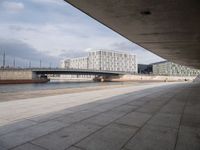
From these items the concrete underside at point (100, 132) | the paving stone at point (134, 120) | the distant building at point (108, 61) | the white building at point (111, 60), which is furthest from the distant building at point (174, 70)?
the concrete underside at point (100, 132)

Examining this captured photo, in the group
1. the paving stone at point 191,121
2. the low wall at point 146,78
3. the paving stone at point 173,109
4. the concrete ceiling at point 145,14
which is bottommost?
the low wall at point 146,78

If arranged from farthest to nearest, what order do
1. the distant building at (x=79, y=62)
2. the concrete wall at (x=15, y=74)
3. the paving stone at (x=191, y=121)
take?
the distant building at (x=79, y=62), the concrete wall at (x=15, y=74), the paving stone at (x=191, y=121)

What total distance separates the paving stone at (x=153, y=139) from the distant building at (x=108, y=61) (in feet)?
439

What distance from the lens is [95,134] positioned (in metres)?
5.73

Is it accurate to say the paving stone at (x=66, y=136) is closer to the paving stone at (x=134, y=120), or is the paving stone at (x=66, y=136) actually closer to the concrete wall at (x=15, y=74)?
the paving stone at (x=134, y=120)

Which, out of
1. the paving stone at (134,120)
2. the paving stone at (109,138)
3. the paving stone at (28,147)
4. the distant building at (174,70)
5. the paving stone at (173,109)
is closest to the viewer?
the paving stone at (28,147)

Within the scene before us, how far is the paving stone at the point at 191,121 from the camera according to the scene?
6.72 meters

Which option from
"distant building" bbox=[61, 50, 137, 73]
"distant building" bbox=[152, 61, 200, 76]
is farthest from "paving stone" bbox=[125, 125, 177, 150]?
"distant building" bbox=[152, 61, 200, 76]

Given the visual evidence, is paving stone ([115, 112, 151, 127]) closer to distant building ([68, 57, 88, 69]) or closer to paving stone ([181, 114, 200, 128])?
paving stone ([181, 114, 200, 128])

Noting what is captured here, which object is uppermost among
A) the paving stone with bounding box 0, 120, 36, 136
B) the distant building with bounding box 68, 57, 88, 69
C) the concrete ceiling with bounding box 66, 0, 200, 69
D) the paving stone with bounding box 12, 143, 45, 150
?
the distant building with bounding box 68, 57, 88, 69

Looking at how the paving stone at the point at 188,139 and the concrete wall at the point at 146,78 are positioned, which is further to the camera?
the concrete wall at the point at 146,78

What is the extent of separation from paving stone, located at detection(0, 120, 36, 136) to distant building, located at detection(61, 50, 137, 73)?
133 meters

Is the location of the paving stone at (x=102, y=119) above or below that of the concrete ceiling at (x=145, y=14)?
below

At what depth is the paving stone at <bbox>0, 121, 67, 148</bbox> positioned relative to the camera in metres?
5.07
